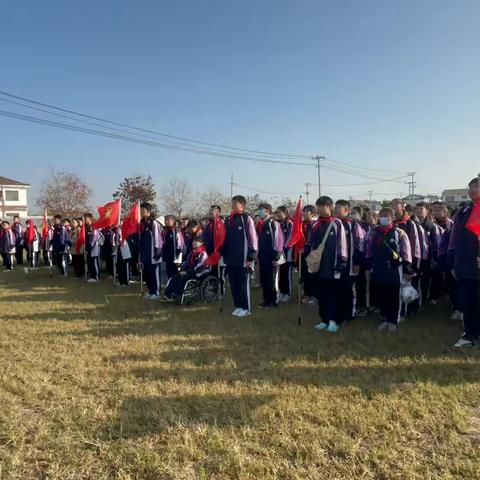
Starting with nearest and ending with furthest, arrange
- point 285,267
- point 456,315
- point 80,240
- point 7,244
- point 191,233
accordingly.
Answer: point 456,315
point 285,267
point 191,233
point 80,240
point 7,244

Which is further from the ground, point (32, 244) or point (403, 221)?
point (403, 221)

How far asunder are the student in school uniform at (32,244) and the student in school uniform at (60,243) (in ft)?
9.32

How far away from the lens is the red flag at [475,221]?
568 centimetres

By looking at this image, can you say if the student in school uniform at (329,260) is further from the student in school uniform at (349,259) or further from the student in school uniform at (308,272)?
the student in school uniform at (308,272)

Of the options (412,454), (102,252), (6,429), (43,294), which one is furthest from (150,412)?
(102,252)

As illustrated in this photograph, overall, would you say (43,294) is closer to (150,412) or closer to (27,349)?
(27,349)

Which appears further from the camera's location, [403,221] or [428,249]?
[428,249]

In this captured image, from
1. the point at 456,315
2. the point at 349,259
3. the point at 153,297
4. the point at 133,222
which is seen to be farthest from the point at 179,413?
the point at 133,222

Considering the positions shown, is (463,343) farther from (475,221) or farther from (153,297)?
(153,297)

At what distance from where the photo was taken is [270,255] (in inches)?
356

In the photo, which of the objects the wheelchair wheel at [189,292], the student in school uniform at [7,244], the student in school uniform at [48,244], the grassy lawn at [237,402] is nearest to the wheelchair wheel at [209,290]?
the wheelchair wheel at [189,292]

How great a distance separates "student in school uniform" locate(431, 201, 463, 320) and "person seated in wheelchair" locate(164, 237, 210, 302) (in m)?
4.58

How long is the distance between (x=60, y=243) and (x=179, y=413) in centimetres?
1228

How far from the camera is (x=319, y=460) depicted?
331 cm
